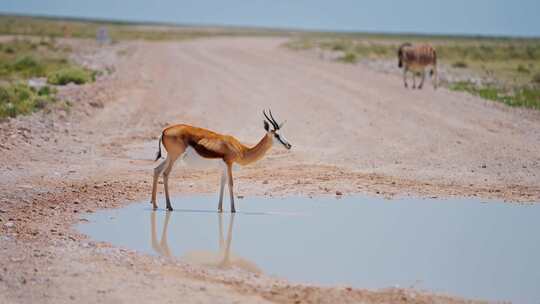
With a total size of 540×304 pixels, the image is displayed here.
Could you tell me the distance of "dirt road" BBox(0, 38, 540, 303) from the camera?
26.5ft

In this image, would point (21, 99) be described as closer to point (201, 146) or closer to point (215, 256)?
point (201, 146)

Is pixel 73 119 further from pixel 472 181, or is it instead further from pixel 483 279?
pixel 483 279

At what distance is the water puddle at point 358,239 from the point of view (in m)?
8.56

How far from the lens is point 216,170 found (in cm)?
→ 1409

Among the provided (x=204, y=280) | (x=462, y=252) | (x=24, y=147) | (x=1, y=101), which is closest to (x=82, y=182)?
(x=24, y=147)

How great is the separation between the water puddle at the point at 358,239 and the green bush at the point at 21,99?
872 centimetres

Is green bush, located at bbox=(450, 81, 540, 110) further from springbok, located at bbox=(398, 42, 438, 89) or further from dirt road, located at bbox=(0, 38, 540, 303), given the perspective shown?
springbok, located at bbox=(398, 42, 438, 89)

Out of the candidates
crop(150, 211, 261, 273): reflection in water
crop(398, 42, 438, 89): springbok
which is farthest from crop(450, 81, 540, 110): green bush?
crop(150, 211, 261, 273): reflection in water

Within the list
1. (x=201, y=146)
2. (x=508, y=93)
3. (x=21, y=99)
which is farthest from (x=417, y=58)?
(x=201, y=146)

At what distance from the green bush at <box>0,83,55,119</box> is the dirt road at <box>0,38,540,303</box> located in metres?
0.57

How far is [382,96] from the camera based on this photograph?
2541 centimetres

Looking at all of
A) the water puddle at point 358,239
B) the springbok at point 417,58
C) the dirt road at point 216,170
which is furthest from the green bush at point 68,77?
the water puddle at point 358,239

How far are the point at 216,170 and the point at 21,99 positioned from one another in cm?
928

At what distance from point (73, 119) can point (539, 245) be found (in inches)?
500
